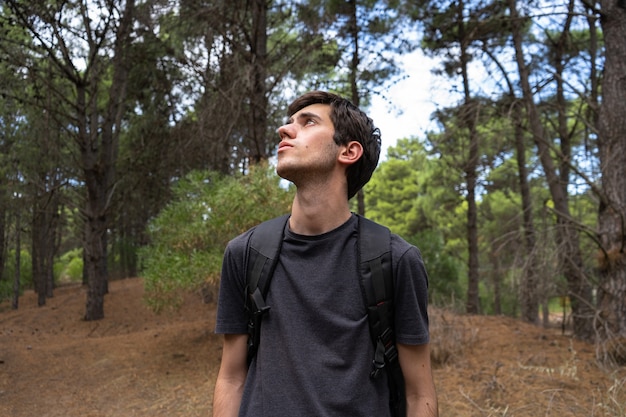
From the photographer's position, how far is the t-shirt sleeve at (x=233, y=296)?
5.65ft

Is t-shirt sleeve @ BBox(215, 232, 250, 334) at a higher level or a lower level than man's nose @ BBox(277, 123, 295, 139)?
lower

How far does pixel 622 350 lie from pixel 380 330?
5.46 meters

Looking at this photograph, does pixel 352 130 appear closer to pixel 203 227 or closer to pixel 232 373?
pixel 232 373

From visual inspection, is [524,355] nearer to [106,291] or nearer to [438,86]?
[438,86]

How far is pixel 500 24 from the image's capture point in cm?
966

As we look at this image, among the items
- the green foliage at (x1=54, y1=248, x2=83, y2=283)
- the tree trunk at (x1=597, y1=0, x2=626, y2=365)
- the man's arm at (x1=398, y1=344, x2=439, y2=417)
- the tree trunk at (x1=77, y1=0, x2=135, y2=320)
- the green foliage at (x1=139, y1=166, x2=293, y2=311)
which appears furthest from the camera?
the green foliage at (x1=54, y1=248, x2=83, y2=283)

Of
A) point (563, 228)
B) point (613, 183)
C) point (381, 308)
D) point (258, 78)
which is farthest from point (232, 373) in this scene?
point (258, 78)

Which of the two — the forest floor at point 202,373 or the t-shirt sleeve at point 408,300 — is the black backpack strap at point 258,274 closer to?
the t-shirt sleeve at point 408,300

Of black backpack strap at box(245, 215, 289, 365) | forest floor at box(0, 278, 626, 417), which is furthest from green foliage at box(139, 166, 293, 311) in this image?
black backpack strap at box(245, 215, 289, 365)

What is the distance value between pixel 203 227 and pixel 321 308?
16.8 ft

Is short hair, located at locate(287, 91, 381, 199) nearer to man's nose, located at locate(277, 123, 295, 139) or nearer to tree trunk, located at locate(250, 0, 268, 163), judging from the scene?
man's nose, located at locate(277, 123, 295, 139)

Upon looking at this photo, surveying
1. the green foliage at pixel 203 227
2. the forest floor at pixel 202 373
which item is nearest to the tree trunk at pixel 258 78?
the green foliage at pixel 203 227

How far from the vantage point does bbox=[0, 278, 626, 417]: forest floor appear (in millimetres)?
4910

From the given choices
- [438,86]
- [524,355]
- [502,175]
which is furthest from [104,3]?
[502,175]
